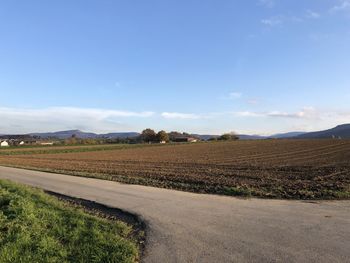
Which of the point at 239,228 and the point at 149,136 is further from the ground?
the point at 149,136

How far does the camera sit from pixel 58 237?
29.0 ft

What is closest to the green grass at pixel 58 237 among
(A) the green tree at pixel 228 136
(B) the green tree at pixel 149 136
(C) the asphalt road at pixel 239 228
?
(C) the asphalt road at pixel 239 228

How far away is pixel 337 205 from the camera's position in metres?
11.7

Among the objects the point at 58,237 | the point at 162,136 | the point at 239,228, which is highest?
the point at 162,136

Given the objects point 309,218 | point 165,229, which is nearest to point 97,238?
point 165,229

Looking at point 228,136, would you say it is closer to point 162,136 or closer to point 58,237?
point 162,136

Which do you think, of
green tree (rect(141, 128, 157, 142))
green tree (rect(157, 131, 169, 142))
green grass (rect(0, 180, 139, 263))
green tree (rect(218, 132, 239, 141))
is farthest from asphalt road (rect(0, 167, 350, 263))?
green tree (rect(218, 132, 239, 141))

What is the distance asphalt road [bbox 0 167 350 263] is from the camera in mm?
7117

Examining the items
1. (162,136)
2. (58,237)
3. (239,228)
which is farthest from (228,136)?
(58,237)

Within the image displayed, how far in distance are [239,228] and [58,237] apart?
3.92 m

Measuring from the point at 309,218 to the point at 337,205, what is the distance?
2354mm

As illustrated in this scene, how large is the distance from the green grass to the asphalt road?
68 cm

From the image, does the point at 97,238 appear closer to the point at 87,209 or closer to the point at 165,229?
the point at 165,229

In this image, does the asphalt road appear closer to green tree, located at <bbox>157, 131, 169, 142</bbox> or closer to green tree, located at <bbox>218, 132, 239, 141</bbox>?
green tree, located at <bbox>157, 131, 169, 142</bbox>
